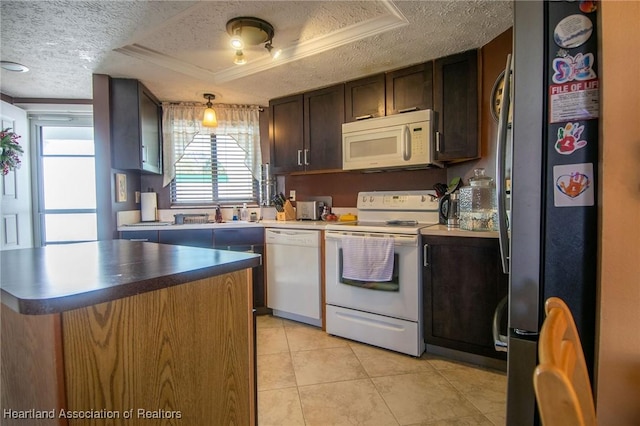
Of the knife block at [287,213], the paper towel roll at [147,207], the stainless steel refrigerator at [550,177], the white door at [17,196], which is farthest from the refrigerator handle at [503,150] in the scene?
the white door at [17,196]

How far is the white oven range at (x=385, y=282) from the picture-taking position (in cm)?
218

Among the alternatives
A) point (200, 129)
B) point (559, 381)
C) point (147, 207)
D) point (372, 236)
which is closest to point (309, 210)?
point (372, 236)

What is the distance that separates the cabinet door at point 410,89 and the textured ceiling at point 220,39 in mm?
78

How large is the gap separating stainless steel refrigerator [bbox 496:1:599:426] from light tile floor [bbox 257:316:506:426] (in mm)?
808

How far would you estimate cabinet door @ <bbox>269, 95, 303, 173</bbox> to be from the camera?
10.3 ft

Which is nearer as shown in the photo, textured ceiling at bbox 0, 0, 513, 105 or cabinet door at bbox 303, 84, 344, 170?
textured ceiling at bbox 0, 0, 513, 105

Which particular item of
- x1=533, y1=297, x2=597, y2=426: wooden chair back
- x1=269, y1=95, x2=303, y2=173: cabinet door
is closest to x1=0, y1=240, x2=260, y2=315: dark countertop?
x1=533, y1=297, x2=597, y2=426: wooden chair back

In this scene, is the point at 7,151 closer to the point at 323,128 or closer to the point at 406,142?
the point at 323,128

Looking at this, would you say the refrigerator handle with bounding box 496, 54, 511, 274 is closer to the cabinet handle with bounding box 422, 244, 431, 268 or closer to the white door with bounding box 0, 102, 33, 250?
the cabinet handle with bounding box 422, 244, 431, 268

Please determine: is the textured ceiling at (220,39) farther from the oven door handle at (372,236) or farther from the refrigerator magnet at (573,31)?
the oven door handle at (372,236)

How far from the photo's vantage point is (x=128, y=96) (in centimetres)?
274

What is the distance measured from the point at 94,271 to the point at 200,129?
9.16ft

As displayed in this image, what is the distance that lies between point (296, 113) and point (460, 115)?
1.57 metres

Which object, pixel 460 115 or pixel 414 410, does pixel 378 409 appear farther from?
pixel 460 115
